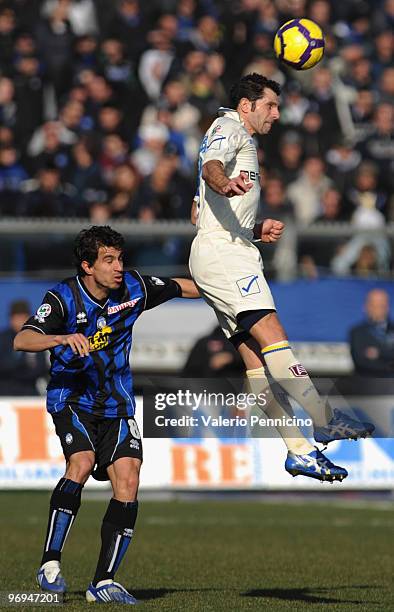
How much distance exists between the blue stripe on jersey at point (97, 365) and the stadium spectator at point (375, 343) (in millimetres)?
7449

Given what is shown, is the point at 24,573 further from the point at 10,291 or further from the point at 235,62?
the point at 235,62

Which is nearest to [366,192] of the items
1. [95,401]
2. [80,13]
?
[80,13]

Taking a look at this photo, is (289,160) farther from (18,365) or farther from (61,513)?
(61,513)

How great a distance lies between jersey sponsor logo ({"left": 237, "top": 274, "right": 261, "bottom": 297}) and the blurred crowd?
7108mm

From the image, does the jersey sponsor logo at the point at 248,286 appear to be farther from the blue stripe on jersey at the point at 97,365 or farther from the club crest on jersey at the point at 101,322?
the club crest on jersey at the point at 101,322

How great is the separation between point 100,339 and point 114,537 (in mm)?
1275

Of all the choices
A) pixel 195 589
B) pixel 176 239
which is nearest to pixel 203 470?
pixel 176 239

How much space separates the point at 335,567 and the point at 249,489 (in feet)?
15.6

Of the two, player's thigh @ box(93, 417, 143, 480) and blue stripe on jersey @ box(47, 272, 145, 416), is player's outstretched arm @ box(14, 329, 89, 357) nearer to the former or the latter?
blue stripe on jersey @ box(47, 272, 145, 416)

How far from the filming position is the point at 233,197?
878 cm

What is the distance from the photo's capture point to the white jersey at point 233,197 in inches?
344

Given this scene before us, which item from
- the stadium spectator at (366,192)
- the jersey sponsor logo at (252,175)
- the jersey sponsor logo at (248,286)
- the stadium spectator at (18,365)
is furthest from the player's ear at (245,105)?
the stadium spectator at (366,192)

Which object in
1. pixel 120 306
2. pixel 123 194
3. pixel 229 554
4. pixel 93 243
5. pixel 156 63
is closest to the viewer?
pixel 93 243

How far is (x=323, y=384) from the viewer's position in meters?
9.73
